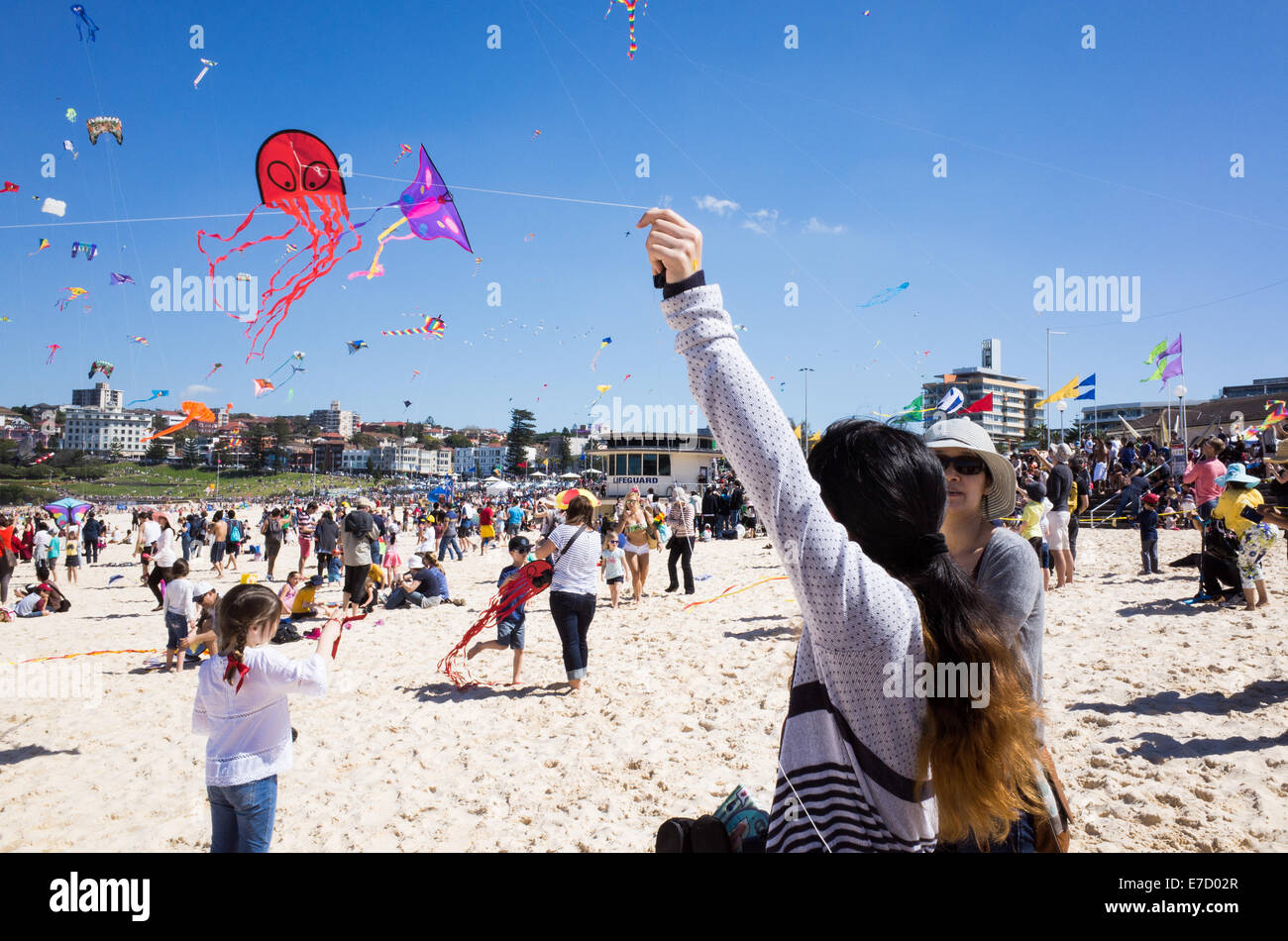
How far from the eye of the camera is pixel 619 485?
33.0 metres

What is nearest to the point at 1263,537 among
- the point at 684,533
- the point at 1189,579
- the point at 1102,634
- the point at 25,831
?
the point at 1102,634

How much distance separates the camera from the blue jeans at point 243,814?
273cm

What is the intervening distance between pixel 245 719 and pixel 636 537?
7.41 m

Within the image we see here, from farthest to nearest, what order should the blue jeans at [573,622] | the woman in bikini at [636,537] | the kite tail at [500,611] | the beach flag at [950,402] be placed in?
the beach flag at [950,402], the woman in bikini at [636,537], the kite tail at [500,611], the blue jeans at [573,622]

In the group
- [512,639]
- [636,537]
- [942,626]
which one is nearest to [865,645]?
[942,626]

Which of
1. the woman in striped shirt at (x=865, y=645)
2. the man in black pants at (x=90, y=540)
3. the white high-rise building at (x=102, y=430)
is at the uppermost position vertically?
the white high-rise building at (x=102, y=430)

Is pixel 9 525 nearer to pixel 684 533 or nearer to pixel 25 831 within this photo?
pixel 25 831

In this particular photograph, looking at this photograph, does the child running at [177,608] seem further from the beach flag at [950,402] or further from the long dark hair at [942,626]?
the beach flag at [950,402]

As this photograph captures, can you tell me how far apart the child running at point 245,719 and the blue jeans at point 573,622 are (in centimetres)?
328

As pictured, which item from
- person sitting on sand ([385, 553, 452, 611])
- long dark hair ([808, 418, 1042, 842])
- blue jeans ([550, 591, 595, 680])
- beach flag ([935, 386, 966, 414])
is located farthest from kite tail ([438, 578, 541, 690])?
beach flag ([935, 386, 966, 414])

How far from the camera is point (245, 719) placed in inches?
109

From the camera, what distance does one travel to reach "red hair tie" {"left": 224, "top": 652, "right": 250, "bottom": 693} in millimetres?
2758

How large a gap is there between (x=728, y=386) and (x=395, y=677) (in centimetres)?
705

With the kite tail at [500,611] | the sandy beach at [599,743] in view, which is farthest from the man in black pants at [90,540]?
the kite tail at [500,611]
